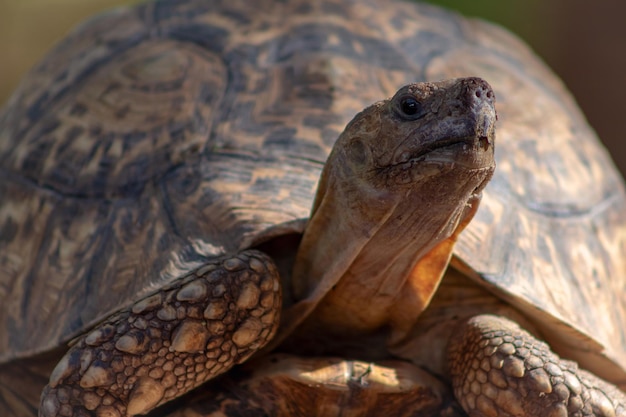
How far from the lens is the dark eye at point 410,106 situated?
2.33 meters

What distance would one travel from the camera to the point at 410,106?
2.34 m

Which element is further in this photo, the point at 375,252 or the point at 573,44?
the point at 573,44

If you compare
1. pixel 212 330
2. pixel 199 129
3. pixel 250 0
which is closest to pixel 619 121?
pixel 250 0

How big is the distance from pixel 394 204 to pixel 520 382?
28.3 inches

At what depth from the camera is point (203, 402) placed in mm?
2762

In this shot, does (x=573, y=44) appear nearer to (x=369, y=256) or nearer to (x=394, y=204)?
(x=369, y=256)

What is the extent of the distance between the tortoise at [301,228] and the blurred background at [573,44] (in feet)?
15.8

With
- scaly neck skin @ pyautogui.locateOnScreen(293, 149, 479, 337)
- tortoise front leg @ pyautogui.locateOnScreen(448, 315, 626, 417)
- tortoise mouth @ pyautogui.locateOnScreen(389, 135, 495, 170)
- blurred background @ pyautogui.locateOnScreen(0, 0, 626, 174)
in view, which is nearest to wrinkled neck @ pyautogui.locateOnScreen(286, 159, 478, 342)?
scaly neck skin @ pyautogui.locateOnScreen(293, 149, 479, 337)

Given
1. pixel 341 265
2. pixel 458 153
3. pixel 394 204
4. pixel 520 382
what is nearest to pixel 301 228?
pixel 341 265

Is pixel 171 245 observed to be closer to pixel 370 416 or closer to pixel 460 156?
pixel 370 416

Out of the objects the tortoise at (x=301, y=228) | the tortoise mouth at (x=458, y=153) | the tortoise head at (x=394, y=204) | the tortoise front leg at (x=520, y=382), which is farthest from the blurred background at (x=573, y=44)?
the tortoise mouth at (x=458, y=153)

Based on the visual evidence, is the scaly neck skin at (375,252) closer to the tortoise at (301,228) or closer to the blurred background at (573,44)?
the tortoise at (301,228)

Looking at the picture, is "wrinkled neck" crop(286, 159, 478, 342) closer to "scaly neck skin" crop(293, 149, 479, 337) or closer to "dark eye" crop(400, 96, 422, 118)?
"scaly neck skin" crop(293, 149, 479, 337)

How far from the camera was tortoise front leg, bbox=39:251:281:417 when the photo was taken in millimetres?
2543
